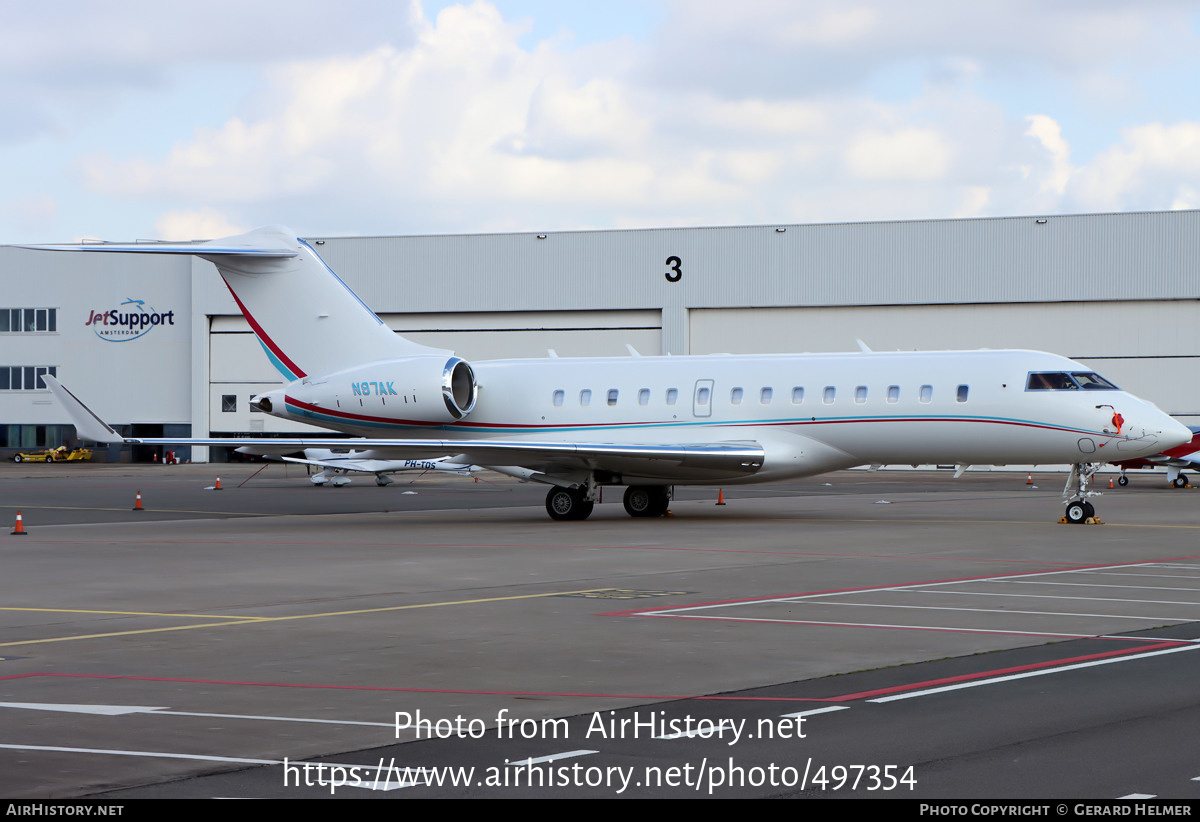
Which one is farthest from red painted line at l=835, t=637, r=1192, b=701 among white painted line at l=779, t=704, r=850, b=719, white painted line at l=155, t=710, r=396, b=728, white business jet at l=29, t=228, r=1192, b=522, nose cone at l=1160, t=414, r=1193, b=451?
white business jet at l=29, t=228, r=1192, b=522

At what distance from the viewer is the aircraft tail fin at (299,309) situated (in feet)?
96.7

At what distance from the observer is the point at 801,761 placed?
6.84 m

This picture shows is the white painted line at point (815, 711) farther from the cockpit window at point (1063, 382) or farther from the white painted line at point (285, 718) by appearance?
the cockpit window at point (1063, 382)

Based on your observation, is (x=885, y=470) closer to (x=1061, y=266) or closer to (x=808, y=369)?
(x=1061, y=266)

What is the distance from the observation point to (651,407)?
28.2 m

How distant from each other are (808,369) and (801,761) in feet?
67.3

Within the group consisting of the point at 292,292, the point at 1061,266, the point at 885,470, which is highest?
the point at 1061,266

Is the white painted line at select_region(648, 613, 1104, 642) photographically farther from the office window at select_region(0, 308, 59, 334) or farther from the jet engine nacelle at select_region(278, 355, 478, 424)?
the office window at select_region(0, 308, 59, 334)

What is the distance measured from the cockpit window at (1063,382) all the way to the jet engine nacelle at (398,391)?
11.9 metres

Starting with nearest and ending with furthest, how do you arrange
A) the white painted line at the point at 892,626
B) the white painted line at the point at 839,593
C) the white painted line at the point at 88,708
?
the white painted line at the point at 88,708, the white painted line at the point at 892,626, the white painted line at the point at 839,593

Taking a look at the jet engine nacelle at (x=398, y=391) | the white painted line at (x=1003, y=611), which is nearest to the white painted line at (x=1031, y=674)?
the white painted line at (x=1003, y=611)

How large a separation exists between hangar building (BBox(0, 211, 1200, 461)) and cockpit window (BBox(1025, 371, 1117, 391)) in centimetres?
3556

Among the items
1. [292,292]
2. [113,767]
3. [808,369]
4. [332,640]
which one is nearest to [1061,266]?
[808,369]

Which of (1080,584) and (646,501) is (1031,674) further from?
(646,501)
